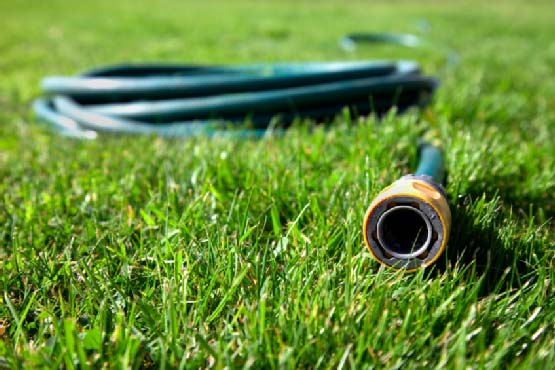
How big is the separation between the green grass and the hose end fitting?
0.04 meters

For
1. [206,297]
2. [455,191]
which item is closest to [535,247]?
[455,191]

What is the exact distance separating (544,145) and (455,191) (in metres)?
0.87

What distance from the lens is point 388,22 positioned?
8875mm

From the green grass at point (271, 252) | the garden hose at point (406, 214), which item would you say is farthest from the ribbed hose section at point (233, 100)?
the garden hose at point (406, 214)

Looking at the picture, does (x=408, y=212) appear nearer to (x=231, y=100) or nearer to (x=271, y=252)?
(x=271, y=252)

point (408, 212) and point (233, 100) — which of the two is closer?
point (408, 212)

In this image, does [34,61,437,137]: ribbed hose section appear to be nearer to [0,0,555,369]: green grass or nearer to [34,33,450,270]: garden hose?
[34,33,450,270]: garden hose

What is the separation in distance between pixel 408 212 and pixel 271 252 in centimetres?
32

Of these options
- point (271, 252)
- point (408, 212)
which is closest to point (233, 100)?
point (271, 252)

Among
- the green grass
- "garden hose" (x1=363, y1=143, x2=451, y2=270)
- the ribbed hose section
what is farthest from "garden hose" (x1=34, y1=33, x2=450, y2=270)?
"garden hose" (x1=363, y1=143, x2=451, y2=270)

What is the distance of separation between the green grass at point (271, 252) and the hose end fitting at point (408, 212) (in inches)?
1.4

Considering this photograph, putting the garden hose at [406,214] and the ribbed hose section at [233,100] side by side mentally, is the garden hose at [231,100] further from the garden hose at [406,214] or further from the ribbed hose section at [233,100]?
the garden hose at [406,214]

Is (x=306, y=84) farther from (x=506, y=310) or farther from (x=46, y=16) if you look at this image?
(x=46, y=16)

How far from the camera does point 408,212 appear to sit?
47.9 inches
